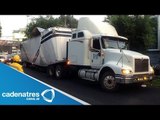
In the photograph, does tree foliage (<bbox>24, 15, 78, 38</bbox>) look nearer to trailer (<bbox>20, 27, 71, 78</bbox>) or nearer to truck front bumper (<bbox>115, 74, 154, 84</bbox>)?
trailer (<bbox>20, 27, 71, 78</bbox>)

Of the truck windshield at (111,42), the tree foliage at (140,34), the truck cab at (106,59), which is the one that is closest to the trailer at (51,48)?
the truck cab at (106,59)

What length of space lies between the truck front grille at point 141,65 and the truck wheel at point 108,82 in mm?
879

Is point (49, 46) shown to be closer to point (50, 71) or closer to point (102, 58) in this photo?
point (50, 71)

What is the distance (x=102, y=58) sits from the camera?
10.0m

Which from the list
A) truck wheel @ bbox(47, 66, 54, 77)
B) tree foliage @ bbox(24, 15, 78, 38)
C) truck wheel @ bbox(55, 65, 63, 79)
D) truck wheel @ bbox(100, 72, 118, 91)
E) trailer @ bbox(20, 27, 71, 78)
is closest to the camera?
tree foliage @ bbox(24, 15, 78, 38)

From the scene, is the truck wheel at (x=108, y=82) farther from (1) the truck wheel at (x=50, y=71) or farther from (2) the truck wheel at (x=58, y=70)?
(2) the truck wheel at (x=58, y=70)

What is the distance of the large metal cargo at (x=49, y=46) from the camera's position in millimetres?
12354

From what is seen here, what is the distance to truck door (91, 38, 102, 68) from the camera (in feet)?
33.4

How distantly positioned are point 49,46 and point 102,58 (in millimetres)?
4112

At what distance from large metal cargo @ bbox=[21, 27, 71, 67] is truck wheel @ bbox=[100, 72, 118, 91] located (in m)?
3.24

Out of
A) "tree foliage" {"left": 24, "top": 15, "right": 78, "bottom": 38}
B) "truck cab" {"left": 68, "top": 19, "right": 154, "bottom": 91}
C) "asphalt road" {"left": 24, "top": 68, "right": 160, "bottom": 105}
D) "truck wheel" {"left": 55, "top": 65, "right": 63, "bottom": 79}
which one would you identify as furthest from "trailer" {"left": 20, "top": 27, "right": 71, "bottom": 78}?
"asphalt road" {"left": 24, "top": 68, "right": 160, "bottom": 105}

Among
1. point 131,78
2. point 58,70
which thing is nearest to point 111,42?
point 131,78
